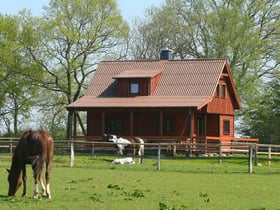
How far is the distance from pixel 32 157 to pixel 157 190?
13.1 feet

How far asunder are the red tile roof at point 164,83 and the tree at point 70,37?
27.0 ft

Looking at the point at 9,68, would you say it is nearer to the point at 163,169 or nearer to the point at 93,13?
the point at 93,13

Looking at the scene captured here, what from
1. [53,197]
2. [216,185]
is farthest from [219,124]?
[53,197]

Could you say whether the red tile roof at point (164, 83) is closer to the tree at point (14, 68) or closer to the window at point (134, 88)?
the window at point (134, 88)

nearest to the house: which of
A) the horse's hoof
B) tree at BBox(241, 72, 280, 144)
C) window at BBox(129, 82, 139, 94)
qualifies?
window at BBox(129, 82, 139, 94)

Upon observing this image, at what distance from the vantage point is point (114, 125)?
153 feet

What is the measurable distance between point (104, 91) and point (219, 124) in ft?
26.2

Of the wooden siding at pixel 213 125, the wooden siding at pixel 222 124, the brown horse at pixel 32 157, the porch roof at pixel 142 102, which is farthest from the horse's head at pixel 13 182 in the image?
the wooden siding at pixel 222 124

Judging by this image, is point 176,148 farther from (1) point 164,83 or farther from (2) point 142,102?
(1) point 164,83

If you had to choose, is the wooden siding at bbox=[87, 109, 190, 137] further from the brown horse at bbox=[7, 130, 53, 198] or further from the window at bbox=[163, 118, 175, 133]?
the brown horse at bbox=[7, 130, 53, 198]

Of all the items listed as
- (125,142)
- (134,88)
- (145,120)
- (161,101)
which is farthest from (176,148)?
(134,88)

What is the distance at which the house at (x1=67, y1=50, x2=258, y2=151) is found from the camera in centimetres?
4366

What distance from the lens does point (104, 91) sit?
47375mm

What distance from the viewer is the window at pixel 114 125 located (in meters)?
46.4
